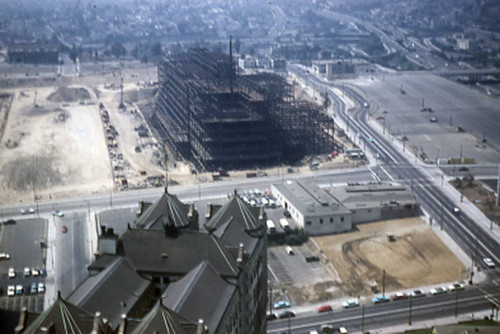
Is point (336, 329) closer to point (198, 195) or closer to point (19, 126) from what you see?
point (198, 195)

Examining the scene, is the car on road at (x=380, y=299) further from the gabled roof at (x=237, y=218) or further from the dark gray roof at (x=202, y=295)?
the dark gray roof at (x=202, y=295)

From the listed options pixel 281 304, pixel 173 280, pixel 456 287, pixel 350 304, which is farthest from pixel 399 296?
pixel 173 280

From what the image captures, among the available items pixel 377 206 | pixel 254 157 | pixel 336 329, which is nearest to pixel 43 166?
pixel 254 157

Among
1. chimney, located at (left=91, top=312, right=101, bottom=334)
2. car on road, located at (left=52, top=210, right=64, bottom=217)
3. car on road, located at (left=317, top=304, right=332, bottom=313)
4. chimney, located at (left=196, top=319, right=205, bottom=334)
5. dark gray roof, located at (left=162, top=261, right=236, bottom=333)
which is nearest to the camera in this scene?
chimney, located at (left=91, top=312, right=101, bottom=334)

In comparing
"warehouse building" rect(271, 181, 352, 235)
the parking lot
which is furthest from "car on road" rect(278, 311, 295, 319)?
the parking lot

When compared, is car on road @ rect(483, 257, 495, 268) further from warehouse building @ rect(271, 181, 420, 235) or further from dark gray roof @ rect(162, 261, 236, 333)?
dark gray roof @ rect(162, 261, 236, 333)

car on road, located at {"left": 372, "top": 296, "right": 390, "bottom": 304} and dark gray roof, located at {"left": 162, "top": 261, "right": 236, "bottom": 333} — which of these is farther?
car on road, located at {"left": 372, "top": 296, "right": 390, "bottom": 304}
